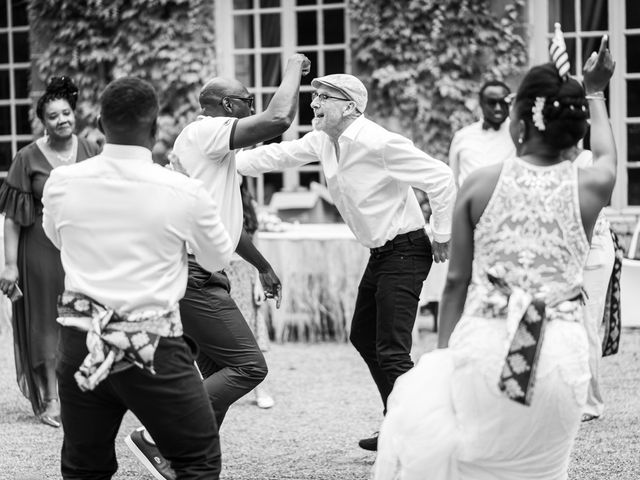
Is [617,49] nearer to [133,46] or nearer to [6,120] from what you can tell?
[133,46]

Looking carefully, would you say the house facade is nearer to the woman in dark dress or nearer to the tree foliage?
the tree foliage

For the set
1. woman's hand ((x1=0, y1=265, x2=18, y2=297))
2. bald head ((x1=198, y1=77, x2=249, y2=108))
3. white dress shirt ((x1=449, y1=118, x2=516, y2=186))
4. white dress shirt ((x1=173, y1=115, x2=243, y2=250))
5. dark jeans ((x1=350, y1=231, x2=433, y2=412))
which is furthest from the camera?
white dress shirt ((x1=449, y1=118, x2=516, y2=186))

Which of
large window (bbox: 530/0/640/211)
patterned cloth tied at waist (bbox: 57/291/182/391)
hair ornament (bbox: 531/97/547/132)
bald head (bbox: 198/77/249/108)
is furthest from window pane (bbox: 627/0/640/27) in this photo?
patterned cloth tied at waist (bbox: 57/291/182/391)

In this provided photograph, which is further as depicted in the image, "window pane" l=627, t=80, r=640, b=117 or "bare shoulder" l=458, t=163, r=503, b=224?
"window pane" l=627, t=80, r=640, b=117

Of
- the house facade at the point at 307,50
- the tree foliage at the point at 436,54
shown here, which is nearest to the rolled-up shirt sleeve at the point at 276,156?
the tree foliage at the point at 436,54

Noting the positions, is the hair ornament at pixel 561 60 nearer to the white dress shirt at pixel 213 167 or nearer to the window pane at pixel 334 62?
the white dress shirt at pixel 213 167

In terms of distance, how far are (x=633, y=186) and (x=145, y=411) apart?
8079 millimetres

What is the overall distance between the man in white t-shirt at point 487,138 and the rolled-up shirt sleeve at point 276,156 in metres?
3.22

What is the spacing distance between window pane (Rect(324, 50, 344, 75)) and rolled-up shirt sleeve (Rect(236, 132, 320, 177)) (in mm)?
5636

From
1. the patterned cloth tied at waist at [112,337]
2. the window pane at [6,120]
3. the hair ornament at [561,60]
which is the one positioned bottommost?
the patterned cloth tied at waist at [112,337]

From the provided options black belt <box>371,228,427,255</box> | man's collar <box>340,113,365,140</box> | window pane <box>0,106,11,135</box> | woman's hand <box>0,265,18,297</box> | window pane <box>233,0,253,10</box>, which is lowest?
woman's hand <box>0,265,18,297</box>

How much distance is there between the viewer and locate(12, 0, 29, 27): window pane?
11.8 m

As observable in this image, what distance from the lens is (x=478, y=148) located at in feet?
28.0

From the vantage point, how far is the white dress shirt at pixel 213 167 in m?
4.52
